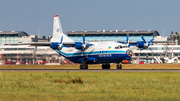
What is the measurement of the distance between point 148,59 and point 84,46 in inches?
3648

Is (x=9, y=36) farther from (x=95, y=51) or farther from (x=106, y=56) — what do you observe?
(x=106, y=56)

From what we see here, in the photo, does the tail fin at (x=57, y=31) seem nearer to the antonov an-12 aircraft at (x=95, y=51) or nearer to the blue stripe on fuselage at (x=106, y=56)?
the antonov an-12 aircraft at (x=95, y=51)

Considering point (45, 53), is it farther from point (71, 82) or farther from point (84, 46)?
point (71, 82)

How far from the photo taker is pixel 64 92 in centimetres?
2028

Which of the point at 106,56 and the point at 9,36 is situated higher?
the point at 9,36

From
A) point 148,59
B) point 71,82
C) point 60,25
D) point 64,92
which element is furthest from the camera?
point 148,59

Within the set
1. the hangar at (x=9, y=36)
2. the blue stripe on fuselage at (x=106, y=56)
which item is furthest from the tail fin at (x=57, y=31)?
the hangar at (x=9, y=36)

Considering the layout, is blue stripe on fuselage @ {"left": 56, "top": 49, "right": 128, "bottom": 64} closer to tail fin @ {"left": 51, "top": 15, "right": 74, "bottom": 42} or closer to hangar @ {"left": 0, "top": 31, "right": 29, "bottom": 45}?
tail fin @ {"left": 51, "top": 15, "right": 74, "bottom": 42}

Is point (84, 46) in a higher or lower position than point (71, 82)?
higher

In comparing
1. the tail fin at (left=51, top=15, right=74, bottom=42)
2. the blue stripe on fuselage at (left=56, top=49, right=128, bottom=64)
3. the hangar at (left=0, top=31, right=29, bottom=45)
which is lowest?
the blue stripe on fuselage at (left=56, top=49, right=128, bottom=64)

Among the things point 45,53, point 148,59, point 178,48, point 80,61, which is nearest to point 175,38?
point 178,48

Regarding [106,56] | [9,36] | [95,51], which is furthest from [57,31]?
[9,36]

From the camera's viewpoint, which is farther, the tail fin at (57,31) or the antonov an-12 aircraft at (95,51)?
the tail fin at (57,31)

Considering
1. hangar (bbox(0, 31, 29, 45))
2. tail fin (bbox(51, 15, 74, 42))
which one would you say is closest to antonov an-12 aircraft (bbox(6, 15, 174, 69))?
tail fin (bbox(51, 15, 74, 42))
